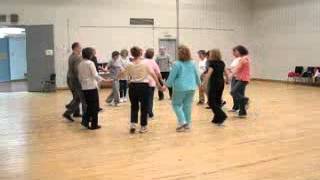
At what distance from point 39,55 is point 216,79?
32.4ft

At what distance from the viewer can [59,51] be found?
1669cm

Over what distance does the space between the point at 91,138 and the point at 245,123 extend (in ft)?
9.94

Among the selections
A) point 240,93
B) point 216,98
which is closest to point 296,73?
point 240,93

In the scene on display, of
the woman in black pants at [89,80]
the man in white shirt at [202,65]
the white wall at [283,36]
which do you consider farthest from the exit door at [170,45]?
the woman in black pants at [89,80]

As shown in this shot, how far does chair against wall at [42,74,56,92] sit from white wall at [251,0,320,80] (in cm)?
953

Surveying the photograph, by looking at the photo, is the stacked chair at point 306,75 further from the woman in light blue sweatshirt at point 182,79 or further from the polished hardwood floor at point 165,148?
the woman in light blue sweatshirt at point 182,79

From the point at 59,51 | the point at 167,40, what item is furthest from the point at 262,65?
the point at 59,51

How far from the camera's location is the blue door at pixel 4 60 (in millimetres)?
21016

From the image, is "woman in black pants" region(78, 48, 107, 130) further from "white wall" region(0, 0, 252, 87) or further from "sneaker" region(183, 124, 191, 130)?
"white wall" region(0, 0, 252, 87)

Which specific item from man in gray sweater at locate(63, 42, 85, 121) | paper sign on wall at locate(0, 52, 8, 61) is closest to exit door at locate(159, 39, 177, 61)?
paper sign on wall at locate(0, 52, 8, 61)

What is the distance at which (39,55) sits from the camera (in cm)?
1631

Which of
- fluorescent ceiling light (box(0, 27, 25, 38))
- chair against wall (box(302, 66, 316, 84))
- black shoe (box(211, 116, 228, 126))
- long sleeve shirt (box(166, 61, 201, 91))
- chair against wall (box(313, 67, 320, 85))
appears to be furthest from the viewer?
fluorescent ceiling light (box(0, 27, 25, 38))

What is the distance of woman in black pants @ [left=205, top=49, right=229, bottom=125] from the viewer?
8.14 metres

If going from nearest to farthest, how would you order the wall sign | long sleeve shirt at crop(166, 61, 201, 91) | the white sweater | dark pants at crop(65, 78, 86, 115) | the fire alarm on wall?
1. long sleeve shirt at crop(166, 61, 201, 91)
2. the white sweater
3. dark pants at crop(65, 78, 86, 115)
4. the fire alarm on wall
5. the wall sign
